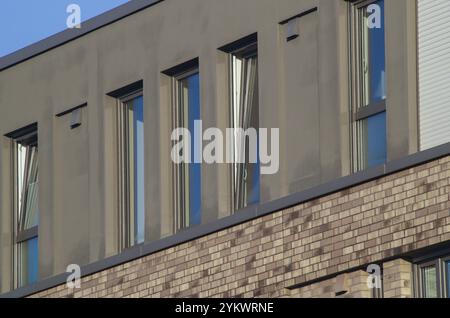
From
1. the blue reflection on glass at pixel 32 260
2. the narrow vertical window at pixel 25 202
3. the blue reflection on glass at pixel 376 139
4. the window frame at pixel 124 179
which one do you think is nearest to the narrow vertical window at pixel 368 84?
the blue reflection on glass at pixel 376 139

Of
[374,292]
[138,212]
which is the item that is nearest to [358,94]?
[374,292]

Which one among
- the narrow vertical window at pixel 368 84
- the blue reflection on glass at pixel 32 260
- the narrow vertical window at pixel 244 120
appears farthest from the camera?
the blue reflection on glass at pixel 32 260

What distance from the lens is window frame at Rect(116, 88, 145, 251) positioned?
31797mm

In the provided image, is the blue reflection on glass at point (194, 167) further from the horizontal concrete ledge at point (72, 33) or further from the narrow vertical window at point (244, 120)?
the horizontal concrete ledge at point (72, 33)

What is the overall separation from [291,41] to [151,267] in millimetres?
3946

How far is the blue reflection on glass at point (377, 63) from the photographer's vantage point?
28031 mm

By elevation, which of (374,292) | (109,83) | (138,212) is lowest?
→ (374,292)

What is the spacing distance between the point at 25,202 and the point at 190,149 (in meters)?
4.17

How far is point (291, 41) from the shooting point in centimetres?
2931

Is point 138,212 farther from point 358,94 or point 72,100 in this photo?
point 358,94

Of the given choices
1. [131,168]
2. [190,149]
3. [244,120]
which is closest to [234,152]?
[244,120]

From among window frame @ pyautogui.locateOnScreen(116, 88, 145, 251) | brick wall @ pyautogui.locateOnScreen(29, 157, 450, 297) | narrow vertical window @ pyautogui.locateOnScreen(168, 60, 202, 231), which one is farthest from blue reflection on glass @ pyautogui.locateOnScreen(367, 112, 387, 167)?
window frame @ pyautogui.locateOnScreen(116, 88, 145, 251)

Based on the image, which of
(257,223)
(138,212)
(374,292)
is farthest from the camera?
(138,212)

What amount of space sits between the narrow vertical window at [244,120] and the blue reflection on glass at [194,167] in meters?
0.71
